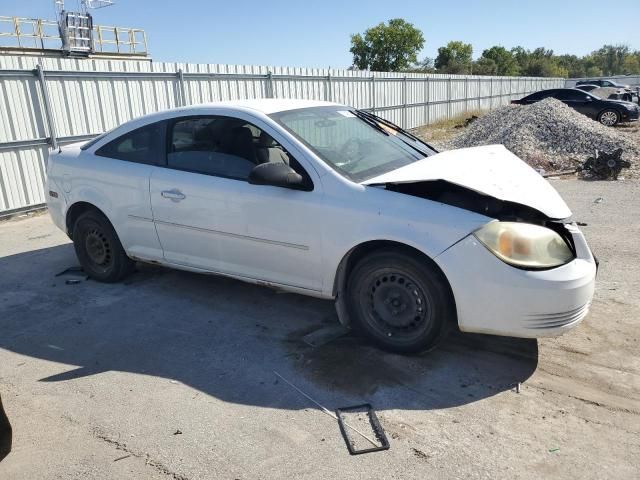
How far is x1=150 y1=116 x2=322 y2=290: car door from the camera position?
382 cm

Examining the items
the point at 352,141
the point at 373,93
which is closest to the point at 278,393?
the point at 352,141

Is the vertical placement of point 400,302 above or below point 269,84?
below

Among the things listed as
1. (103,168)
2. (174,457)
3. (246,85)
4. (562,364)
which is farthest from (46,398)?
(246,85)

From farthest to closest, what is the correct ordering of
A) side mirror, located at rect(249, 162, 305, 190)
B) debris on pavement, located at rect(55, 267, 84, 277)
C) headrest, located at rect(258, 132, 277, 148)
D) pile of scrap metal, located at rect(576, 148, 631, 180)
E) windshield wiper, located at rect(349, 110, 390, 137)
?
pile of scrap metal, located at rect(576, 148, 631, 180)
debris on pavement, located at rect(55, 267, 84, 277)
windshield wiper, located at rect(349, 110, 390, 137)
headrest, located at rect(258, 132, 277, 148)
side mirror, located at rect(249, 162, 305, 190)

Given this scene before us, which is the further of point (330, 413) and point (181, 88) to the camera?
point (181, 88)

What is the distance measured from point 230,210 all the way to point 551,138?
11898 millimetres

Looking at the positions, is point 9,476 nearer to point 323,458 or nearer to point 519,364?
point 323,458

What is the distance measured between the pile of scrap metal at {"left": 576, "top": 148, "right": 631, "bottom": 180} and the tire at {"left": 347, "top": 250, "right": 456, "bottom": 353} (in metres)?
8.98

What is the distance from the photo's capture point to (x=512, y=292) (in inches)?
124

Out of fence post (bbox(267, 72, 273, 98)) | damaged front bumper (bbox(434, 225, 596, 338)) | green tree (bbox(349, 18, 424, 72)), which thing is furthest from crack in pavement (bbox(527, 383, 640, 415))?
green tree (bbox(349, 18, 424, 72))

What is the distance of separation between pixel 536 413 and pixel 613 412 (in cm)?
43

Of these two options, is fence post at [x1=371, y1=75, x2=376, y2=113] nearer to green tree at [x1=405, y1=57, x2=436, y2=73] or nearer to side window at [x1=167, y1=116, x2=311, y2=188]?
side window at [x1=167, y1=116, x2=311, y2=188]

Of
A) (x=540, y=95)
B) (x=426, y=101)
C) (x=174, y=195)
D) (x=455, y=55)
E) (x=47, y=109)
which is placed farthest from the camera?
(x=455, y=55)

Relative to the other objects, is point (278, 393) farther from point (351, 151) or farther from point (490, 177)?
point (490, 177)
